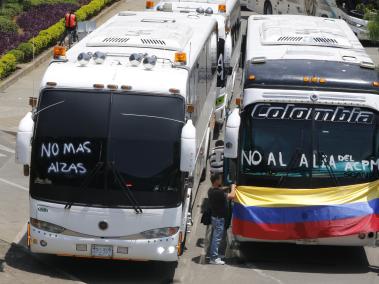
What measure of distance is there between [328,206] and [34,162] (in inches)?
170

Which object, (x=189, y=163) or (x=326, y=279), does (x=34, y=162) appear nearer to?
(x=189, y=163)

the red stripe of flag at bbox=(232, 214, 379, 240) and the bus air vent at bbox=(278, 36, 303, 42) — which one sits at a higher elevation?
the bus air vent at bbox=(278, 36, 303, 42)

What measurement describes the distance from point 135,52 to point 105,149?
2072 millimetres

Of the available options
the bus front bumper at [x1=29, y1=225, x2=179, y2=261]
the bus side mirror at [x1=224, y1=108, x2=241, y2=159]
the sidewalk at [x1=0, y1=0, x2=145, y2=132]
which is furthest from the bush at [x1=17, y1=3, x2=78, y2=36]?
the bus front bumper at [x1=29, y1=225, x2=179, y2=261]

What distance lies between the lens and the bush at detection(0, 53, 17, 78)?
27.0m

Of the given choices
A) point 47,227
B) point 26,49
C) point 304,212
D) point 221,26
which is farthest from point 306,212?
point 26,49

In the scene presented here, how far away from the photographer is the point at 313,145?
46.6 feet

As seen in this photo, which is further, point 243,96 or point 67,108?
point 243,96

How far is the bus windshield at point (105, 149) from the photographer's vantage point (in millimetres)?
12984

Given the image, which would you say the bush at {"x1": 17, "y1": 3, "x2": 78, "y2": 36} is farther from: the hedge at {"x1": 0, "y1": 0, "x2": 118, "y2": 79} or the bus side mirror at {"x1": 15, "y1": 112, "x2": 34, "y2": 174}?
the bus side mirror at {"x1": 15, "y1": 112, "x2": 34, "y2": 174}

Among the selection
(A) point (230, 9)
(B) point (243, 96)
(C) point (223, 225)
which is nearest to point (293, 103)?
(B) point (243, 96)

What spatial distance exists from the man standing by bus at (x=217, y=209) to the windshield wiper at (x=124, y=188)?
1638 millimetres

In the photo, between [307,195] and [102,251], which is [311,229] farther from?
[102,251]

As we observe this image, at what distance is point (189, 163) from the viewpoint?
12.7 m
